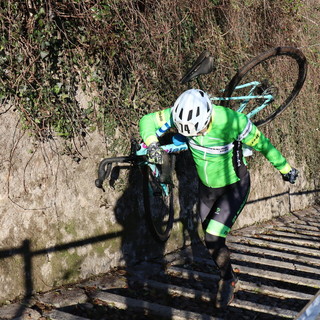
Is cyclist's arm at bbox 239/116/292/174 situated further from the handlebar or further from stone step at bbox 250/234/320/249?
stone step at bbox 250/234/320/249

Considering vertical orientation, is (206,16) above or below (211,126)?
Answer: above

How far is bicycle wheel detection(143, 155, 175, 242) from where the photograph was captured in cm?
512

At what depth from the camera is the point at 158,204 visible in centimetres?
558

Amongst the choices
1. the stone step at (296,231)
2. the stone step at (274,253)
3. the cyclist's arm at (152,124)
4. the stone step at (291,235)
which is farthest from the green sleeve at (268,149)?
the stone step at (296,231)

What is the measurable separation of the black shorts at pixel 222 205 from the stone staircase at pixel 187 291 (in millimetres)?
684

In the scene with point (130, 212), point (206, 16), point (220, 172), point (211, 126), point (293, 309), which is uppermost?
point (206, 16)

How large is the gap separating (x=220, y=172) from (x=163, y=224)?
5.00 ft

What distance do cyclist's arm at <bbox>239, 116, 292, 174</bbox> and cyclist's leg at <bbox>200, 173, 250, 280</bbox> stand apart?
37 cm

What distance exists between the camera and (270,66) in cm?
891

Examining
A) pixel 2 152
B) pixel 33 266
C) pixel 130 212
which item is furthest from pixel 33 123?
pixel 130 212

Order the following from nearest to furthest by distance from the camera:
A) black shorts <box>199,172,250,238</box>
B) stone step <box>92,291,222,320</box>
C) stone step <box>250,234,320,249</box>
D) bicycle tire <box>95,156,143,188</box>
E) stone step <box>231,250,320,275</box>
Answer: stone step <box>92,291,222,320</box>
black shorts <box>199,172,250,238</box>
bicycle tire <box>95,156,143,188</box>
stone step <box>231,250,320,275</box>
stone step <box>250,234,320,249</box>

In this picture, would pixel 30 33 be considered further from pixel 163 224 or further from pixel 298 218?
pixel 298 218

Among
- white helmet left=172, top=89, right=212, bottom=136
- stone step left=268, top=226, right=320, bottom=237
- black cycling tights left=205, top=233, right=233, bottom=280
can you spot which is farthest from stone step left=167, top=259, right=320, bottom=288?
stone step left=268, top=226, right=320, bottom=237

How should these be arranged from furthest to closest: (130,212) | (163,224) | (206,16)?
(206,16) → (163,224) → (130,212)
